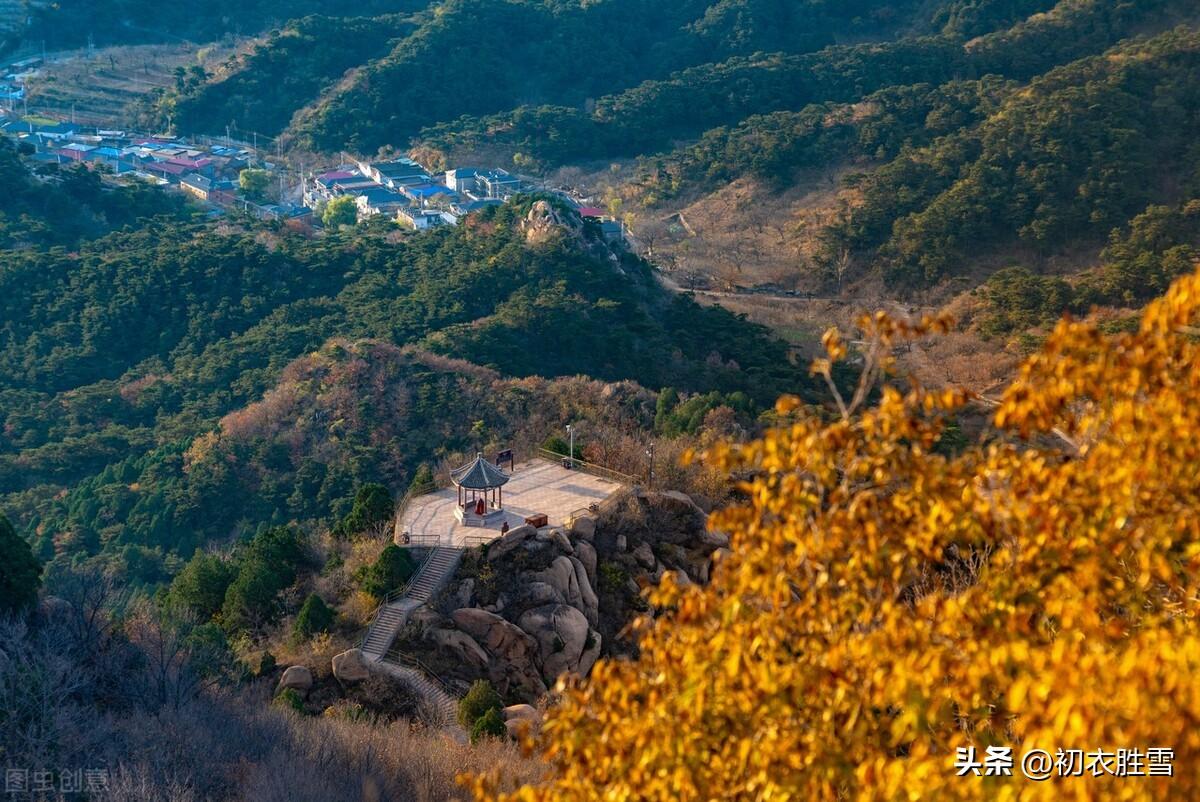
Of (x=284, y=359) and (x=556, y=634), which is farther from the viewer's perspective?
(x=284, y=359)

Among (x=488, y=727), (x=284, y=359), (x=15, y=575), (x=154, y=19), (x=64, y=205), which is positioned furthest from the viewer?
(x=154, y=19)

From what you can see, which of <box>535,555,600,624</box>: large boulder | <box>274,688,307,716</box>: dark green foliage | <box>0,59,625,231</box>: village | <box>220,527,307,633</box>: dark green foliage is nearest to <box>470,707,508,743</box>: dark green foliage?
<box>274,688,307,716</box>: dark green foliage

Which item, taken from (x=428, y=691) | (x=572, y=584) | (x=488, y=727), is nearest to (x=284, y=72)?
Result: (x=572, y=584)

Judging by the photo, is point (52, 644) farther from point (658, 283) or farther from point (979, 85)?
point (979, 85)

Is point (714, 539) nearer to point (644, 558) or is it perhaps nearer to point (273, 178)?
point (644, 558)

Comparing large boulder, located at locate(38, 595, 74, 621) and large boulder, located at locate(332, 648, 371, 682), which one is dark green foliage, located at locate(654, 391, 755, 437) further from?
large boulder, located at locate(38, 595, 74, 621)

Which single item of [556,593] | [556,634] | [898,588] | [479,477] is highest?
[898,588]
